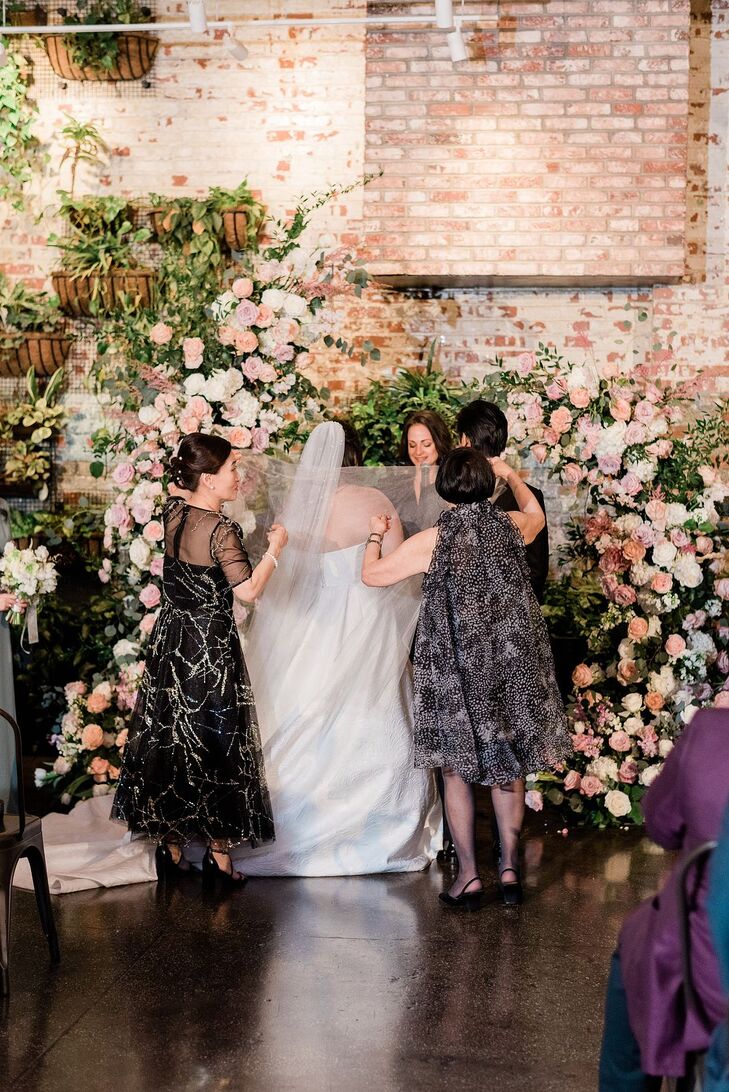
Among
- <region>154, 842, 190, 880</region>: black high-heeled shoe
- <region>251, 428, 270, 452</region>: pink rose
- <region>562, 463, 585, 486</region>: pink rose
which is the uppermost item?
<region>251, 428, 270, 452</region>: pink rose

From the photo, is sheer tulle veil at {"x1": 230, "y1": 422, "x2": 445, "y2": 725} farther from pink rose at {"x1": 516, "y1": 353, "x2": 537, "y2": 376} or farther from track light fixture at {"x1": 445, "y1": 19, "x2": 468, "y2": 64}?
track light fixture at {"x1": 445, "y1": 19, "x2": 468, "y2": 64}

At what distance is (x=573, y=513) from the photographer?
21.1 ft

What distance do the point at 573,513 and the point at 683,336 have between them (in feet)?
3.79

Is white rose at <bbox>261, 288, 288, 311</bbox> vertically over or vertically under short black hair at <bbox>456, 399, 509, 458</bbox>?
over

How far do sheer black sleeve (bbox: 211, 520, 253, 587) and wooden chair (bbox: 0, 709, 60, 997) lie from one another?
962 mm

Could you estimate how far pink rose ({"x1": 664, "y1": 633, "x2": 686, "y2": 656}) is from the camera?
195 inches

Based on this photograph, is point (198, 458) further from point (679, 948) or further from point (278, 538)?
point (679, 948)

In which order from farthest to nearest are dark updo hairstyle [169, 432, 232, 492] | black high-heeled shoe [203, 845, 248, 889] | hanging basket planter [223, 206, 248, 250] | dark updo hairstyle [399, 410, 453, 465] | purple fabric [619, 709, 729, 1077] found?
1. hanging basket planter [223, 206, 248, 250]
2. dark updo hairstyle [399, 410, 453, 465]
3. black high-heeled shoe [203, 845, 248, 889]
4. dark updo hairstyle [169, 432, 232, 492]
5. purple fabric [619, 709, 729, 1077]

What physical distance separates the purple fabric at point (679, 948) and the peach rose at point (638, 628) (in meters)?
2.80

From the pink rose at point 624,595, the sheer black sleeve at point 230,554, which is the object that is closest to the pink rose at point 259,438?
the sheer black sleeve at point 230,554

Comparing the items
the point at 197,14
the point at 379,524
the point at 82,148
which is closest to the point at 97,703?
the point at 379,524

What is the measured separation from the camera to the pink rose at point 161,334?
4.91 metres

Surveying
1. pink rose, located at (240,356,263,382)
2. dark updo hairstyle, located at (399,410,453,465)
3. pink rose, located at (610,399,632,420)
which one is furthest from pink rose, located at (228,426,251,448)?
pink rose, located at (610,399,632,420)

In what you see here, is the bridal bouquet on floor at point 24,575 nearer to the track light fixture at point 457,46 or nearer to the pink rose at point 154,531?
the pink rose at point 154,531
